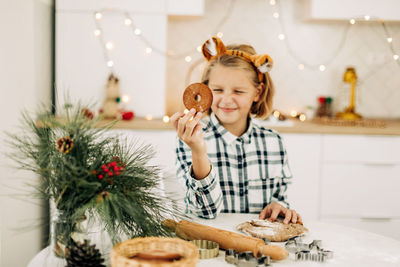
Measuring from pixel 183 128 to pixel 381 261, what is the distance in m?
0.58

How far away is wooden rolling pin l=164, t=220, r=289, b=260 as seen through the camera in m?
0.95

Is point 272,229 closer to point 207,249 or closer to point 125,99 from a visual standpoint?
point 207,249

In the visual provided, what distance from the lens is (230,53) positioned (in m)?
1.59

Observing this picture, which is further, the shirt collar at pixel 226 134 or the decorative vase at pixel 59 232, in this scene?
the shirt collar at pixel 226 134

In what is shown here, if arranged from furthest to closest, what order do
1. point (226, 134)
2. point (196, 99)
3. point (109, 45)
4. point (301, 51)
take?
point (301, 51)
point (109, 45)
point (226, 134)
point (196, 99)

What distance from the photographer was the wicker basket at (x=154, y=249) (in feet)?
2.40

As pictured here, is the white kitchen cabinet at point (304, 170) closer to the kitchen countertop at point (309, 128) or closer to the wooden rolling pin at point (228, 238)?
the kitchen countertop at point (309, 128)

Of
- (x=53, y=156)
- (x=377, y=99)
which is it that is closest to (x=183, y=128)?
(x=53, y=156)

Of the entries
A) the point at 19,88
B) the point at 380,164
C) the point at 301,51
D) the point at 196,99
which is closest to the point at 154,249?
the point at 196,99

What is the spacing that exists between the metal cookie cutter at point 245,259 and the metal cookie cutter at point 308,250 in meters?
0.09

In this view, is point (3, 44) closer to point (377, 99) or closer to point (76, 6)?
point (76, 6)

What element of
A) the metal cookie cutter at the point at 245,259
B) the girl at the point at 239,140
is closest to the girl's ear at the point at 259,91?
the girl at the point at 239,140

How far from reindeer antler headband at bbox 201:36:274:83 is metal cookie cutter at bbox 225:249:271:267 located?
768 mm

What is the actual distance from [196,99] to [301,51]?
213 cm
